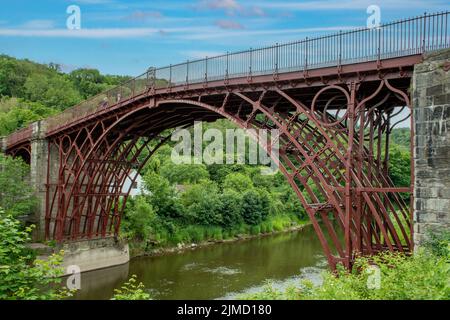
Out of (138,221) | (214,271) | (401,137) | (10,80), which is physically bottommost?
(214,271)

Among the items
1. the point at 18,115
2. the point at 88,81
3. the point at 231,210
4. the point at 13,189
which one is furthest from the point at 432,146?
the point at 88,81

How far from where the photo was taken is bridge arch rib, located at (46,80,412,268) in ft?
40.3

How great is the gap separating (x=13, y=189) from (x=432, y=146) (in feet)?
72.9

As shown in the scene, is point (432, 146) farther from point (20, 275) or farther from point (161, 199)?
point (161, 199)

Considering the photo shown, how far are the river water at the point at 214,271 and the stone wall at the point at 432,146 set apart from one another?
12715mm

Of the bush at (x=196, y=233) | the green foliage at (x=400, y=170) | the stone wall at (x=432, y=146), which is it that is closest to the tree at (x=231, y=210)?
the bush at (x=196, y=233)

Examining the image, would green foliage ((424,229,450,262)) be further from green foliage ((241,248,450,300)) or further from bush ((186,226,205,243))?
bush ((186,226,205,243))

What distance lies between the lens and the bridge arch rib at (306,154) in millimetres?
12281

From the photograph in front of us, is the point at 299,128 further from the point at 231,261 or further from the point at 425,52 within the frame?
the point at 231,261

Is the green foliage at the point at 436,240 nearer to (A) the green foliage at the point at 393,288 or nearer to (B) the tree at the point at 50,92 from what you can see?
(A) the green foliage at the point at 393,288

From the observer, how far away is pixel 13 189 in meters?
25.3
